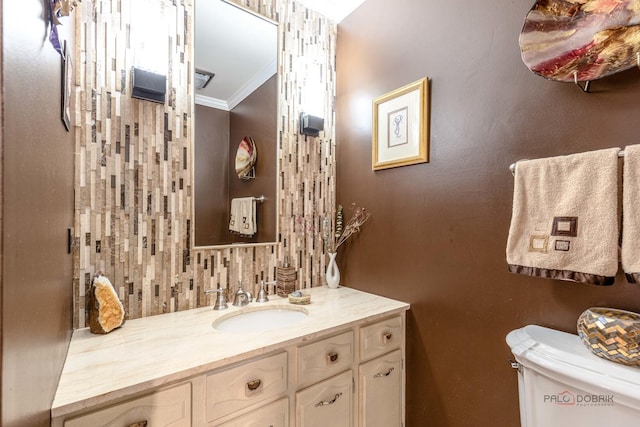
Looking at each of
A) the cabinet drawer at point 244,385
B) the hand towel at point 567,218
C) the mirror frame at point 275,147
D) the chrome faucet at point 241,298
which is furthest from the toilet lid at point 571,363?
the mirror frame at point 275,147

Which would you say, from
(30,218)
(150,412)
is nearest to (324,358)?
(150,412)

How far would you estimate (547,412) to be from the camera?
958 millimetres

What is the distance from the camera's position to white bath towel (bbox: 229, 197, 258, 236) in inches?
63.8

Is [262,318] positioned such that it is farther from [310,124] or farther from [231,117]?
[310,124]

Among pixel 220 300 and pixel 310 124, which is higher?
pixel 310 124

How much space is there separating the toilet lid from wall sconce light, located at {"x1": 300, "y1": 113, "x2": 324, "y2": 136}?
1460 mm

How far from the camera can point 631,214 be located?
2.87 ft

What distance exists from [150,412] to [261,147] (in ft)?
4.21

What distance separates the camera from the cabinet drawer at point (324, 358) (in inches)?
47.2

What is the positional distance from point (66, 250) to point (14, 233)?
0.64m

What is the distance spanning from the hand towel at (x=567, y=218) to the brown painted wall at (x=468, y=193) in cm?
13

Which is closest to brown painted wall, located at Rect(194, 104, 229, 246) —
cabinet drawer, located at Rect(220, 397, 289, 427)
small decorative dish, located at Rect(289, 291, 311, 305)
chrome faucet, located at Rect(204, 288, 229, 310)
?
chrome faucet, located at Rect(204, 288, 229, 310)

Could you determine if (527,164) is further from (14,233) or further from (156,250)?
(156,250)

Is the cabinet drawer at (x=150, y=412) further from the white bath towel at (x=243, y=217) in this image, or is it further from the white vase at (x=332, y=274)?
the white vase at (x=332, y=274)
